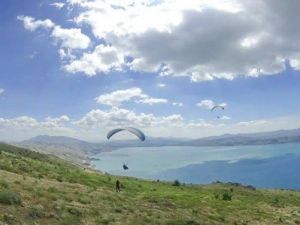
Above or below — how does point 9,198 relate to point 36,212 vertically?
above

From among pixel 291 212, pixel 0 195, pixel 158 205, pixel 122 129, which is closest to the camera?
pixel 0 195

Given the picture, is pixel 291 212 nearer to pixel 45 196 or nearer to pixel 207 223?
pixel 207 223

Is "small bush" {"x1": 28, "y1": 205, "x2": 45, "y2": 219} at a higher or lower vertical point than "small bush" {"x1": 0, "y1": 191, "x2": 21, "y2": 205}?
lower

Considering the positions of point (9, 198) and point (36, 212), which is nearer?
point (36, 212)

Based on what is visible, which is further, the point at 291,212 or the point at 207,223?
the point at 291,212

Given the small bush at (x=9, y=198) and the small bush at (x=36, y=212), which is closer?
the small bush at (x=36, y=212)

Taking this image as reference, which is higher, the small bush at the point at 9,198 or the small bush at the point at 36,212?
the small bush at the point at 9,198

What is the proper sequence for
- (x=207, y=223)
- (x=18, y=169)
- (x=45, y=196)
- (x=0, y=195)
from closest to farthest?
1. (x=0, y=195)
2. (x=45, y=196)
3. (x=207, y=223)
4. (x=18, y=169)

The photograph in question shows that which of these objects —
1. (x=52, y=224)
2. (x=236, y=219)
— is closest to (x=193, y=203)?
(x=236, y=219)

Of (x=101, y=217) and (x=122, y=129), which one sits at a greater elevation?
(x=122, y=129)

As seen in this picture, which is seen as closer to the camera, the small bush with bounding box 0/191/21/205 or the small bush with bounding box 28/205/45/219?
the small bush with bounding box 28/205/45/219
